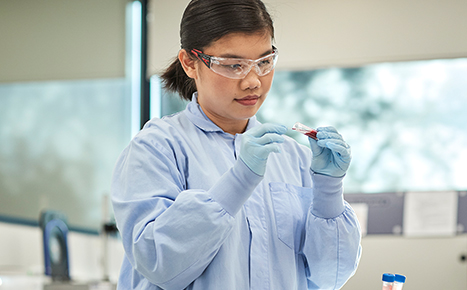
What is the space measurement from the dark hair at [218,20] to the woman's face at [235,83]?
0.02m

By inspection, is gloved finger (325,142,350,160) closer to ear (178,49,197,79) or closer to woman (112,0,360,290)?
woman (112,0,360,290)

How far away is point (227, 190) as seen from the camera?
3.00 ft

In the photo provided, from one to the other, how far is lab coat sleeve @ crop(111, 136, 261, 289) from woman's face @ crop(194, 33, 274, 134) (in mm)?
186

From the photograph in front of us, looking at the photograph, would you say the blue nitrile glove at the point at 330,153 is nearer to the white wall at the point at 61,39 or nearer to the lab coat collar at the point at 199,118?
the lab coat collar at the point at 199,118

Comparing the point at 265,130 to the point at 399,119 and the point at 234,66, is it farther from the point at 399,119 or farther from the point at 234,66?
the point at 399,119

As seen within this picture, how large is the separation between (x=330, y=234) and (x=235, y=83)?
0.40 meters

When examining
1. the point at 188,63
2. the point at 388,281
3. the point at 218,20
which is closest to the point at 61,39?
the point at 188,63

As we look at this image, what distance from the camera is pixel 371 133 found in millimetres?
2719

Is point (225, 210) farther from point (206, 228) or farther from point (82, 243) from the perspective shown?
point (82, 243)

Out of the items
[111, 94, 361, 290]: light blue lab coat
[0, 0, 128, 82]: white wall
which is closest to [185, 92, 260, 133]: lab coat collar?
[111, 94, 361, 290]: light blue lab coat

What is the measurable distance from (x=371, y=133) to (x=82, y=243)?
199cm

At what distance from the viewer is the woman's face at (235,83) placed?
104cm

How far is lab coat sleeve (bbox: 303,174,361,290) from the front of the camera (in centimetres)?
106

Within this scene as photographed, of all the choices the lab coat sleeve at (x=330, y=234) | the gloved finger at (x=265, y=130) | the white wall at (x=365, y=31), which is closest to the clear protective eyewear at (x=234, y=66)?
the gloved finger at (x=265, y=130)
